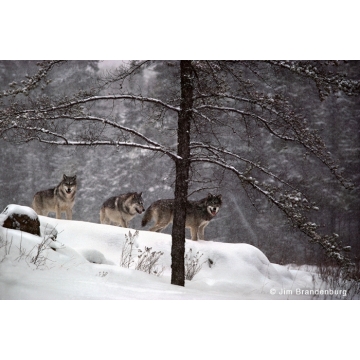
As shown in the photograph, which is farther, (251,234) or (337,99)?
(251,234)

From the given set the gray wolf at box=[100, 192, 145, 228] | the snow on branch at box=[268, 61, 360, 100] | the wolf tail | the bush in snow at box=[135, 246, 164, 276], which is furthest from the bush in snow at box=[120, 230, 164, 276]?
the snow on branch at box=[268, 61, 360, 100]

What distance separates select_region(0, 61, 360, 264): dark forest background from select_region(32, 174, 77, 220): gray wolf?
0.17m

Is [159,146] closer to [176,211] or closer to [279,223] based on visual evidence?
[176,211]

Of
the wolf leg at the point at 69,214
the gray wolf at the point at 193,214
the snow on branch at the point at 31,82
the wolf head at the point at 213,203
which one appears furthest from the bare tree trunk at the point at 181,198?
the wolf leg at the point at 69,214

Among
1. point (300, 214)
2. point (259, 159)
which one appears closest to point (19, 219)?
point (259, 159)

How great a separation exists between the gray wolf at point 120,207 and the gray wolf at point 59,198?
0.63 m

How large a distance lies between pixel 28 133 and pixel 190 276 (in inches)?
127

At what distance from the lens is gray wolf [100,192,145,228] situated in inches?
309

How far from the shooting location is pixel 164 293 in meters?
5.36

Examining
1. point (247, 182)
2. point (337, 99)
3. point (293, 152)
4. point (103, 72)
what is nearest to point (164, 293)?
point (247, 182)

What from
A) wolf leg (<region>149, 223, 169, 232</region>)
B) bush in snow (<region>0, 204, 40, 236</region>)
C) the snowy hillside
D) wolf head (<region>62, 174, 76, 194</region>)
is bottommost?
the snowy hillside

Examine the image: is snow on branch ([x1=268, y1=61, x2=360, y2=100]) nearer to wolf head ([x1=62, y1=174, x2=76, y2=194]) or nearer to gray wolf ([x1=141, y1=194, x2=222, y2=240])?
gray wolf ([x1=141, y1=194, x2=222, y2=240])

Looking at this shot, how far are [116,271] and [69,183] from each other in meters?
2.10

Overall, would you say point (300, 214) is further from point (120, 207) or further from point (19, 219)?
point (19, 219)
